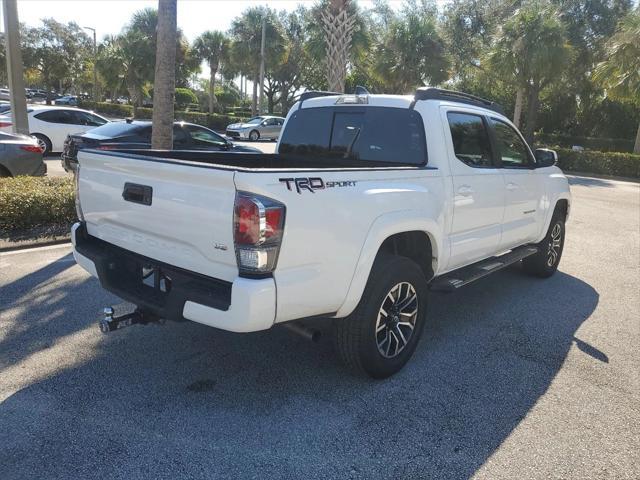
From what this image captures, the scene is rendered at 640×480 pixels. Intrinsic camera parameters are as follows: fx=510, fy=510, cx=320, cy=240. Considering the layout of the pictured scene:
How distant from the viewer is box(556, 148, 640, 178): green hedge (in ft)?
71.3

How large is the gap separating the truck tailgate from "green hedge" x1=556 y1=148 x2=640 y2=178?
77.2 feet

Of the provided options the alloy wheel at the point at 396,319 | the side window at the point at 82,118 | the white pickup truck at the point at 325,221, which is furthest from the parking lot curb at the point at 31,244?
the side window at the point at 82,118

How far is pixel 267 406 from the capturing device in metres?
3.17

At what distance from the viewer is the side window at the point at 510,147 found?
4.91m

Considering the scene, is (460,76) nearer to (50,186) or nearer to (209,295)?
(50,186)

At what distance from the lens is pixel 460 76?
32.9m

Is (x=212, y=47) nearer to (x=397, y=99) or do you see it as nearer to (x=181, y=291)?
(x=397, y=99)

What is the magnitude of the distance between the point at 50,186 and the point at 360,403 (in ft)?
20.5

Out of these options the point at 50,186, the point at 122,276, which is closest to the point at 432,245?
the point at 122,276

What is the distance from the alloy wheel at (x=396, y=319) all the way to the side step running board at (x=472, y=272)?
14.3 inches

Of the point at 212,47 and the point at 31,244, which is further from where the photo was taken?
the point at 212,47

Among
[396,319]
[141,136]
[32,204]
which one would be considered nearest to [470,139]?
[396,319]

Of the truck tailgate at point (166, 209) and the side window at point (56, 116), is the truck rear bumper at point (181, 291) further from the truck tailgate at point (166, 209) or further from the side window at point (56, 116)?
the side window at point (56, 116)

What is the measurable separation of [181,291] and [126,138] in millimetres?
9243
